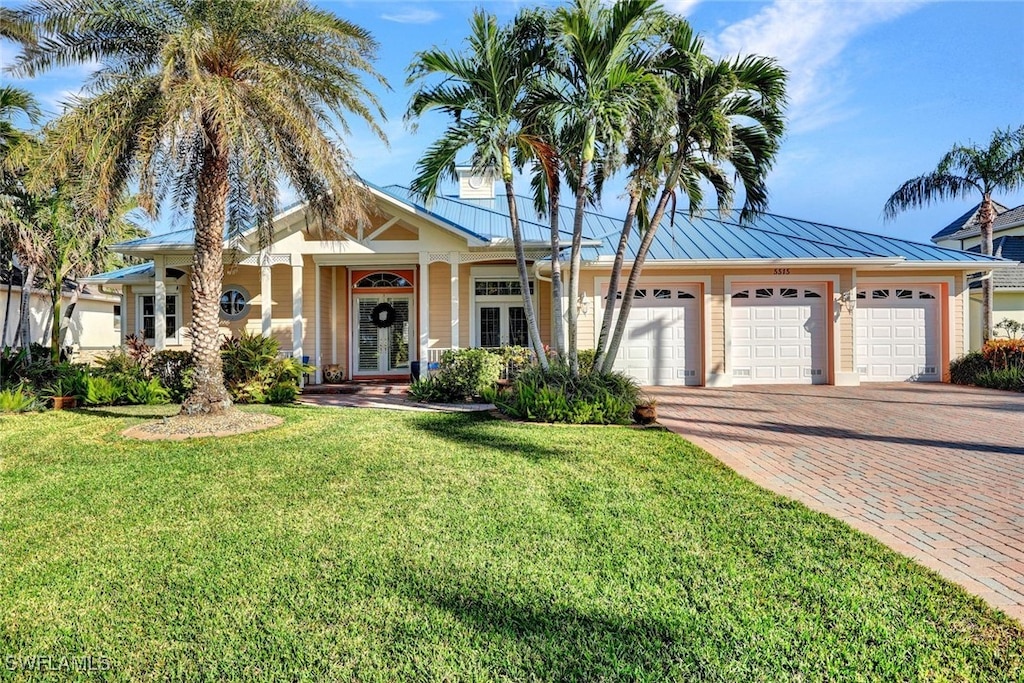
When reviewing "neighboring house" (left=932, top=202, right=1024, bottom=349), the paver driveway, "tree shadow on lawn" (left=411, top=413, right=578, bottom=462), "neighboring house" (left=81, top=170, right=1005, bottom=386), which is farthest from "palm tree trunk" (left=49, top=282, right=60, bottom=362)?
"neighboring house" (left=932, top=202, right=1024, bottom=349)

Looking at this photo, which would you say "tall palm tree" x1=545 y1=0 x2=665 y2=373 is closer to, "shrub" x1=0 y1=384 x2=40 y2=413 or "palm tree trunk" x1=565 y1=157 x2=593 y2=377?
"palm tree trunk" x1=565 y1=157 x2=593 y2=377

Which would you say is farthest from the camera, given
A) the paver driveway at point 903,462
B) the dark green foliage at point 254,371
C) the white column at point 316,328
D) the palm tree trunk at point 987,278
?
the palm tree trunk at point 987,278

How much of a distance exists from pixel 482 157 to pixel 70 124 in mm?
5783

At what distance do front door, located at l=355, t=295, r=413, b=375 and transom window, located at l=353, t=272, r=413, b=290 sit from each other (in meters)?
0.33

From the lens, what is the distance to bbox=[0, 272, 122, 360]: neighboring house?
62.5 feet

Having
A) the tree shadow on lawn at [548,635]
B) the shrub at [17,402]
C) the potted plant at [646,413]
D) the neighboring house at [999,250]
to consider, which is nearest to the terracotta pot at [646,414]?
the potted plant at [646,413]

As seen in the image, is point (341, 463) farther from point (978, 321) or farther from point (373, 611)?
point (978, 321)

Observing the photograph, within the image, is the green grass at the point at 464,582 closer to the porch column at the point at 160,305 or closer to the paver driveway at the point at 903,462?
the paver driveway at the point at 903,462

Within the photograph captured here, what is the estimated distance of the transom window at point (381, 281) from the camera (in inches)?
611

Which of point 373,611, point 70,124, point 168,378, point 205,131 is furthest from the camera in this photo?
point 168,378

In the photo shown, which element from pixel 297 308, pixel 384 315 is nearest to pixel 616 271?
pixel 297 308

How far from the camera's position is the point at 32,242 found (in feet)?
39.2

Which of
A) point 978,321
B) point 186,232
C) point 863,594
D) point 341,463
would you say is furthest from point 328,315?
point 978,321

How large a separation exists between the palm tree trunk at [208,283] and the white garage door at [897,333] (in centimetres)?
1493
